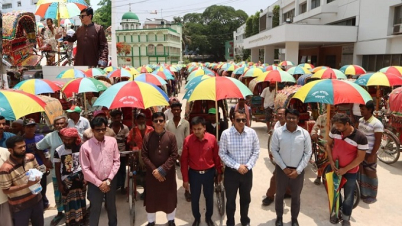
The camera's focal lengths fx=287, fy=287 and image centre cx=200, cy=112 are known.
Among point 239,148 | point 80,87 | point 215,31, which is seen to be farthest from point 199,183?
point 215,31

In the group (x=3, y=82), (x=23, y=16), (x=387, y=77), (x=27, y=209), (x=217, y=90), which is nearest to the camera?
(x=27, y=209)

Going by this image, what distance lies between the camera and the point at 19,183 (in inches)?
121

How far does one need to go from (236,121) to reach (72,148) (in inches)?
85.4

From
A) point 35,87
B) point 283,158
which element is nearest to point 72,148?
point 283,158

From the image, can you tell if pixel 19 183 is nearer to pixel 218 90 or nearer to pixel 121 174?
pixel 121 174

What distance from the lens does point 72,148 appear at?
3744 mm

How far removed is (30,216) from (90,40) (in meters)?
4.75

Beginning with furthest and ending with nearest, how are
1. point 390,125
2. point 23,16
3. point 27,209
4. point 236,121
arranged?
point 23,16 → point 390,125 → point 236,121 → point 27,209

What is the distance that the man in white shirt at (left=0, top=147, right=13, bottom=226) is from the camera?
3.10m

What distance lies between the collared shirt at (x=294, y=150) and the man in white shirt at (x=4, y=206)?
3253mm

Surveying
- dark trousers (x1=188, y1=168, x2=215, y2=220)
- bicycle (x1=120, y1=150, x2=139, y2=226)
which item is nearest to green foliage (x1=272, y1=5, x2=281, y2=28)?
bicycle (x1=120, y1=150, x2=139, y2=226)

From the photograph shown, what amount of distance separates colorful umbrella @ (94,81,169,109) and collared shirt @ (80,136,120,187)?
0.65m

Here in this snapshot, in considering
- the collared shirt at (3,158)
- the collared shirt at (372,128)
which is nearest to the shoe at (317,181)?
the collared shirt at (372,128)

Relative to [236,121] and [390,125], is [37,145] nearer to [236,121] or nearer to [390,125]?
[236,121]
